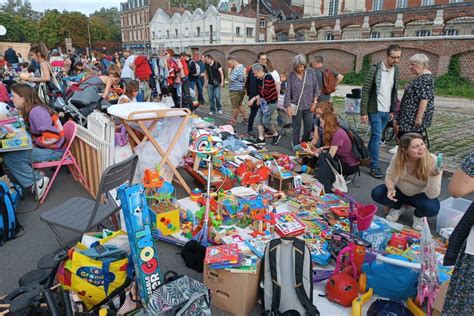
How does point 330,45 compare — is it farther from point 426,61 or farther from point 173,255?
point 173,255

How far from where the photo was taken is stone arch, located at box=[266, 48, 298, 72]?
22562 mm

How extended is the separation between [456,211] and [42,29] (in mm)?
59689

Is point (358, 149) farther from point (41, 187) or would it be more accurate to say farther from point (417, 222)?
point (41, 187)

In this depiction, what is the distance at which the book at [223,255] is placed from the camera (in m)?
2.41

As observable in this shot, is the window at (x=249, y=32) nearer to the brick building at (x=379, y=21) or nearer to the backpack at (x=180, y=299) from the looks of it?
the brick building at (x=379, y=21)

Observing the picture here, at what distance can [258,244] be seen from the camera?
292 centimetres

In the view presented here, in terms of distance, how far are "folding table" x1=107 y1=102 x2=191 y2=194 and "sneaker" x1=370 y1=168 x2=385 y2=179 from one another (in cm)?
289

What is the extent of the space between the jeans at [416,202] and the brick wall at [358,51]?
51.4 ft

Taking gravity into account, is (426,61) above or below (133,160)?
above

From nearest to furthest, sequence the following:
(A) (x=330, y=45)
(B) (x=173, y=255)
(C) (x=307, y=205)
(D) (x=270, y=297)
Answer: (D) (x=270, y=297)
(B) (x=173, y=255)
(C) (x=307, y=205)
(A) (x=330, y=45)

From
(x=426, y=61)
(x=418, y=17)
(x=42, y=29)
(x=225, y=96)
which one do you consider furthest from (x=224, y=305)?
(x=42, y=29)

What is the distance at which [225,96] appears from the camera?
13.5 meters

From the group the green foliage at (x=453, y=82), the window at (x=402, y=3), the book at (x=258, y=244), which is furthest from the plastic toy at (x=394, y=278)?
the window at (x=402, y=3)

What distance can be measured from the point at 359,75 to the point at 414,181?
17730 mm
